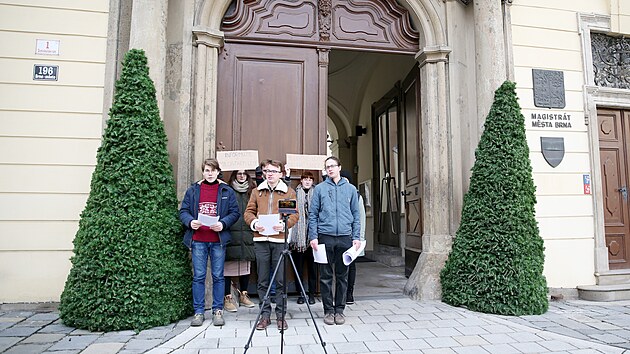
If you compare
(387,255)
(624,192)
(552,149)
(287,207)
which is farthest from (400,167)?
(287,207)

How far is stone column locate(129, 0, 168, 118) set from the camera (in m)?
4.73

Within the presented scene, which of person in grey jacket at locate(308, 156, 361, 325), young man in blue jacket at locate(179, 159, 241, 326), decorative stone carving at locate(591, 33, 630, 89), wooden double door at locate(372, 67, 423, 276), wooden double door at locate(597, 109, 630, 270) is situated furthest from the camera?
decorative stone carving at locate(591, 33, 630, 89)

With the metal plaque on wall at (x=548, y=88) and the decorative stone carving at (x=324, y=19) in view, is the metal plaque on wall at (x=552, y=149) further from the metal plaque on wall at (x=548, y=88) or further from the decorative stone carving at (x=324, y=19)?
the decorative stone carving at (x=324, y=19)

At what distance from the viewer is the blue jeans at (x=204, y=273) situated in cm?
423

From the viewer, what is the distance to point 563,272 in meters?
5.92

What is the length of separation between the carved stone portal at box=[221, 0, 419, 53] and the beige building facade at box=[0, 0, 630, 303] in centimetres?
2

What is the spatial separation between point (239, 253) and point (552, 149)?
452cm

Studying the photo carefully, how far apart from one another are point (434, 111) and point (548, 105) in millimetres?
1711

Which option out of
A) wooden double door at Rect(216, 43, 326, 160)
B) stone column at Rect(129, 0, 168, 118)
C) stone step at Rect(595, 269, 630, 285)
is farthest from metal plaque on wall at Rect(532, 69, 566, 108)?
stone column at Rect(129, 0, 168, 118)

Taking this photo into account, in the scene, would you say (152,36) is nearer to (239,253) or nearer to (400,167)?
(239,253)

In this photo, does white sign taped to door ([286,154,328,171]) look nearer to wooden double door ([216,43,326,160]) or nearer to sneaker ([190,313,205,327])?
wooden double door ([216,43,326,160])

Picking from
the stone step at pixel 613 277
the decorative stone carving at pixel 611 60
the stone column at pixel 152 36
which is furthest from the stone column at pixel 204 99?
the decorative stone carving at pixel 611 60

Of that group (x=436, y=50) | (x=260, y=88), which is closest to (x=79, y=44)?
(x=260, y=88)

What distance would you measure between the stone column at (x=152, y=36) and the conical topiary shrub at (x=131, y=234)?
0.23m
